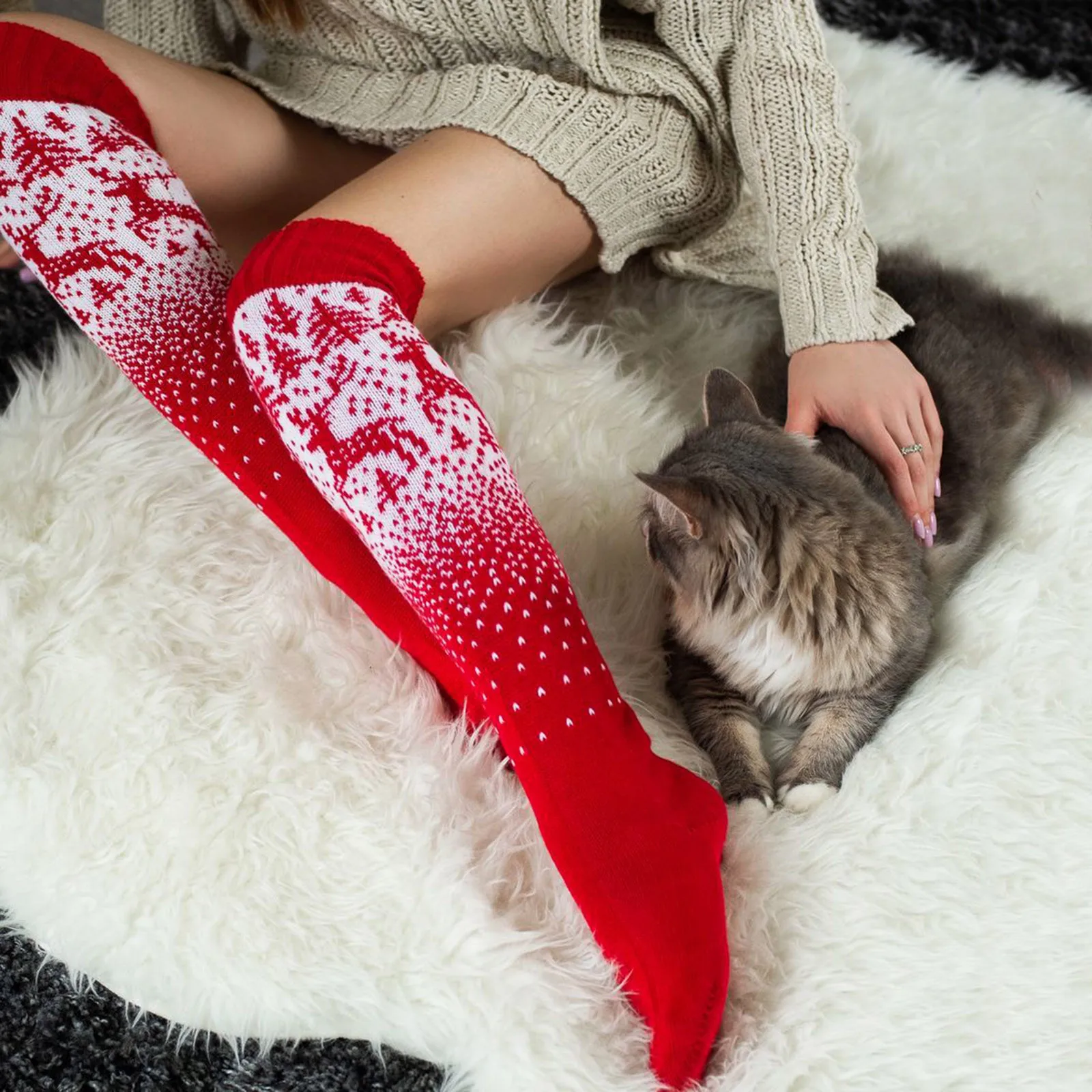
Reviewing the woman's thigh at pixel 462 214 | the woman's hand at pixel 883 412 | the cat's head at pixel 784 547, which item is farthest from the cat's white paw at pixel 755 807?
the woman's thigh at pixel 462 214

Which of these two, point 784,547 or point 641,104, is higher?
point 641,104

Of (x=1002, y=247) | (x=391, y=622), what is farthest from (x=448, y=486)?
(x=1002, y=247)

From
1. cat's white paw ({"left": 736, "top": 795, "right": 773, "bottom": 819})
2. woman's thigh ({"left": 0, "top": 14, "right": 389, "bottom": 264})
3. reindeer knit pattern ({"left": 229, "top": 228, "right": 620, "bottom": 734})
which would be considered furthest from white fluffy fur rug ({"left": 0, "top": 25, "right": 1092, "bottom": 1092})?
woman's thigh ({"left": 0, "top": 14, "right": 389, "bottom": 264})

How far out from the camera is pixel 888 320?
102 centimetres

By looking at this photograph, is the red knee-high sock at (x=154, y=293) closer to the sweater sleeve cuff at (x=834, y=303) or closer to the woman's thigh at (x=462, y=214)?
the woman's thigh at (x=462, y=214)

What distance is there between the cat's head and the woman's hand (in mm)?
40

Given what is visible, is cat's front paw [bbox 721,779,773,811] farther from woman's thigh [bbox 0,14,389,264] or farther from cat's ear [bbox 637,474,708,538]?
woman's thigh [bbox 0,14,389,264]

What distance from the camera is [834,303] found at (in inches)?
39.3

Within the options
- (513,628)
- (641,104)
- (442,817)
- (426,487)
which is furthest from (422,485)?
(641,104)

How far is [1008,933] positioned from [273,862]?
512mm

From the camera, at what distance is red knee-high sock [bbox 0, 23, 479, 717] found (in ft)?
2.97

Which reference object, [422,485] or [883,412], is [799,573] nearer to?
[883,412]

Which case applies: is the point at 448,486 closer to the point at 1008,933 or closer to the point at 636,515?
the point at 636,515

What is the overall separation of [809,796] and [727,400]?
0.32m
